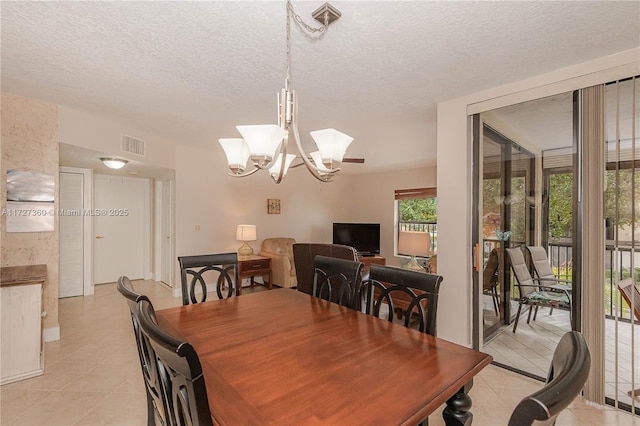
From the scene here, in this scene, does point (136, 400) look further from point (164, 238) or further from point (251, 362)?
point (164, 238)

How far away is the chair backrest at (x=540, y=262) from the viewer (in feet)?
8.29

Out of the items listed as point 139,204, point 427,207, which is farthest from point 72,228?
point 427,207

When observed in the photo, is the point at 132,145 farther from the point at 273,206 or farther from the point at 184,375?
the point at 184,375

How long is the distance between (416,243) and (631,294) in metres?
2.12

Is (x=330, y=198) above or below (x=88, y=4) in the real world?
below

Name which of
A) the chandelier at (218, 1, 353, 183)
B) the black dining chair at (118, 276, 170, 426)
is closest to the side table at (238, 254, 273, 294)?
the chandelier at (218, 1, 353, 183)

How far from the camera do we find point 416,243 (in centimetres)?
394

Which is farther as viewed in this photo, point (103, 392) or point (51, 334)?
point (51, 334)

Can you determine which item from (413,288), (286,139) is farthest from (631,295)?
(286,139)

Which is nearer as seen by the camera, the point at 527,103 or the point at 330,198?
the point at 527,103

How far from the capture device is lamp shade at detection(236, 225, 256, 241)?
5234 millimetres

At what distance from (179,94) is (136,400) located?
2.59 meters

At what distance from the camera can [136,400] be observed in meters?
2.20

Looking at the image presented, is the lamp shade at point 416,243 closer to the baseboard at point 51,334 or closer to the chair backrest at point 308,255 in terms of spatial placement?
the chair backrest at point 308,255
